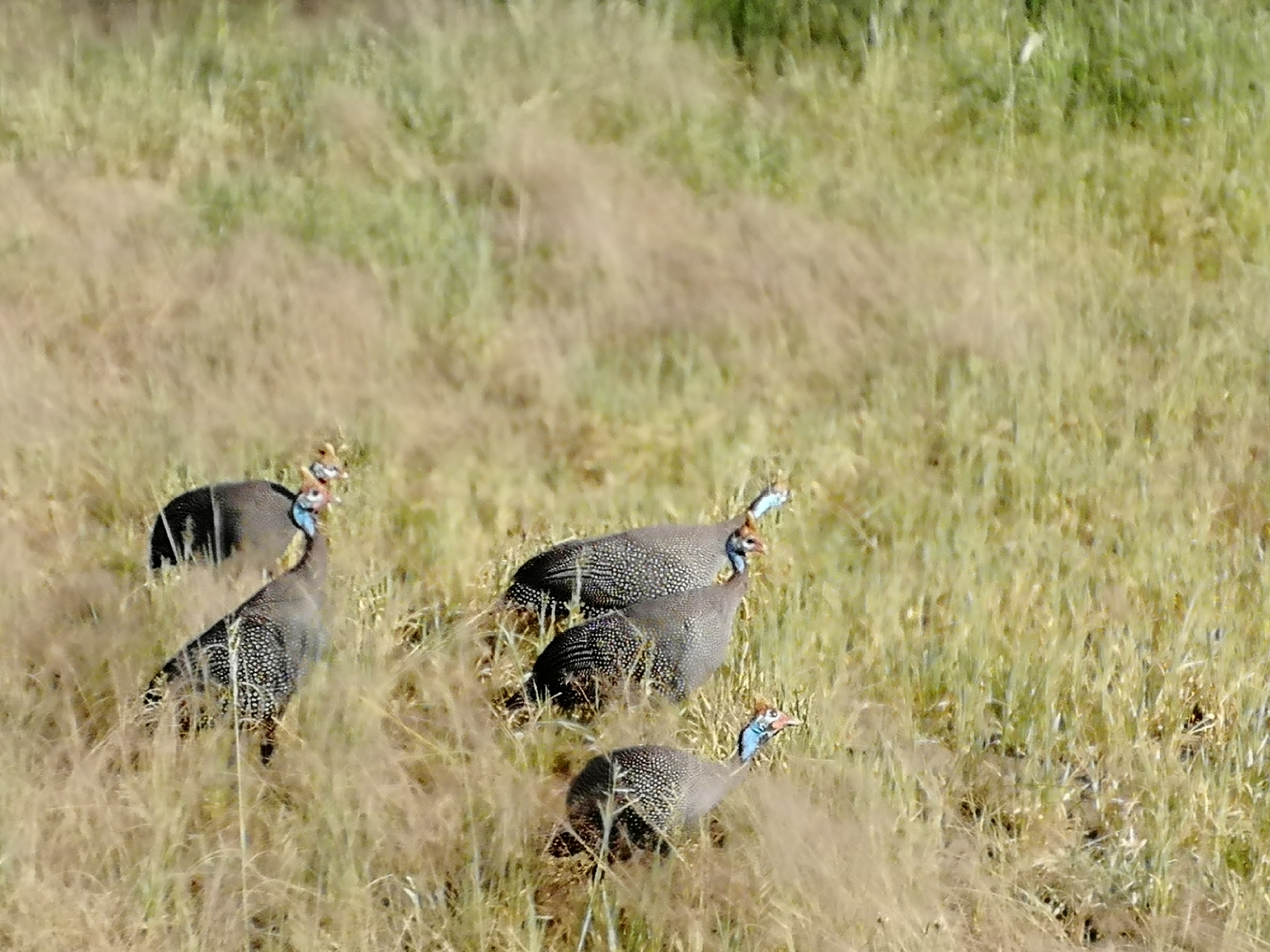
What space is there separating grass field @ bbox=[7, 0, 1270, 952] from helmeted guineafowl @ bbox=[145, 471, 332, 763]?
0.23ft

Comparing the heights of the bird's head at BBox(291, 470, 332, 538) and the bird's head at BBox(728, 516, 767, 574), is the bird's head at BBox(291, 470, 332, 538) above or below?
above

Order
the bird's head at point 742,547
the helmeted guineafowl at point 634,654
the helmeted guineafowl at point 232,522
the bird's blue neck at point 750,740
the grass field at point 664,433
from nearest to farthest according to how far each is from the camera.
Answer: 1. the grass field at point 664,433
2. the bird's blue neck at point 750,740
3. the helmeted guineafowl at point 634,654
4. the bird's head at point 742,547
5. the helmeted guineafowl at point 232,522

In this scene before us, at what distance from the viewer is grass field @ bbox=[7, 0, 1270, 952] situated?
3.19 metres

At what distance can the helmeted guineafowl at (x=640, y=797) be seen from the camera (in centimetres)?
320

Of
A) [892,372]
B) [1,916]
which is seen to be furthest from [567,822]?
[892,372]

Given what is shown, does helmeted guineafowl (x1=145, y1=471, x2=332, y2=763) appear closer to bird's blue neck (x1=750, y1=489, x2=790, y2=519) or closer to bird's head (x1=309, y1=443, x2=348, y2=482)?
bird's head (x1=309, y1=443, x2=348, y2=482)

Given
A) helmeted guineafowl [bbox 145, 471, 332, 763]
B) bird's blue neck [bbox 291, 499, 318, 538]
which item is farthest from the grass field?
bird's blue neck [bbox 291, 499, 318, 538]

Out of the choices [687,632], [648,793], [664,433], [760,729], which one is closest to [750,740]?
[760,729]

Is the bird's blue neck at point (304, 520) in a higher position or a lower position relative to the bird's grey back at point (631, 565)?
higher

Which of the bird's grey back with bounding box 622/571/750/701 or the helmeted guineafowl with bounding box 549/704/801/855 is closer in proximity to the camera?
the helmeted guineafowl with bounding box 549/704/801/855

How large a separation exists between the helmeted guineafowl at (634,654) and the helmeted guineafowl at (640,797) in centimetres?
42

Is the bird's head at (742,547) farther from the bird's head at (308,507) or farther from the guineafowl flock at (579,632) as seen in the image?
the bird's head at (308,507)

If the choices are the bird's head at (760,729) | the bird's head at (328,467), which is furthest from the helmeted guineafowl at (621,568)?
the bird's head at (760,729)

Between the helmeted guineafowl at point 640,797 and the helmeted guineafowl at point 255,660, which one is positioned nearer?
the helmeted guineafowl at point 640,797
